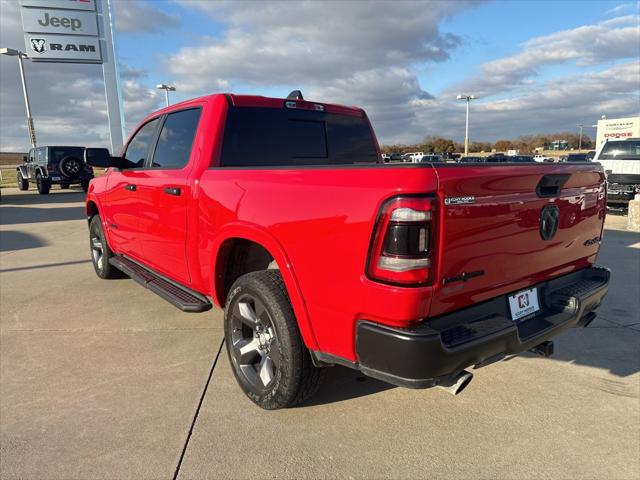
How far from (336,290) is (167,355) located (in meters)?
2.09

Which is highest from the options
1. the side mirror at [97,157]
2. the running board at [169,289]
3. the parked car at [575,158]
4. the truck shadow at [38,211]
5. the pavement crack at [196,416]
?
the side mirror at [97,157]

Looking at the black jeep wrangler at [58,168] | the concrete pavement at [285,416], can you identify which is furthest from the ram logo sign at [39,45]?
the concrete pavement at [285,416]

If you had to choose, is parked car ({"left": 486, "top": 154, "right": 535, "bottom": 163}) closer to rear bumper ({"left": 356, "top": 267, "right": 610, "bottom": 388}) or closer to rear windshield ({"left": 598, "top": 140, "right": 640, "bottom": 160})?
rear bumper ({"left": 356, "top": 267, "right": 610, "bottom": 388})

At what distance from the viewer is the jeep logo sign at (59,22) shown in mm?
19938

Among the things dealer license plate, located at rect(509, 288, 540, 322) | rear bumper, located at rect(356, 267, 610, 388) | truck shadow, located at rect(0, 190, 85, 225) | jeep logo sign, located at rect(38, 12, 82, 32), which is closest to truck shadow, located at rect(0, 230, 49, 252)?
truck shadow, located at rect(0, 190, 85, 225)

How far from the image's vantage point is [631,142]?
40.9ft

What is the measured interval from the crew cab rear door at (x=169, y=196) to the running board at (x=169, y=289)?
0.09 m

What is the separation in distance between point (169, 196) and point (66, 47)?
2157 cm

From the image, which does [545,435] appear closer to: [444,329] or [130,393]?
[444,329]

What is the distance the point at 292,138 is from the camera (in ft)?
12.4

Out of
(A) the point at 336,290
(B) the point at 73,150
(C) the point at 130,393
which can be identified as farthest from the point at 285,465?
(B) the point at 73,150

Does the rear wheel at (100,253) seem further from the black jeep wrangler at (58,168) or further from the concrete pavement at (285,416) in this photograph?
the black jeep wrangler at (58,168)

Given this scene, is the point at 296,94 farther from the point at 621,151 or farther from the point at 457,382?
the point at 621,151

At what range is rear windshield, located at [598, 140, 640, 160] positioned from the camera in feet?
40.6
